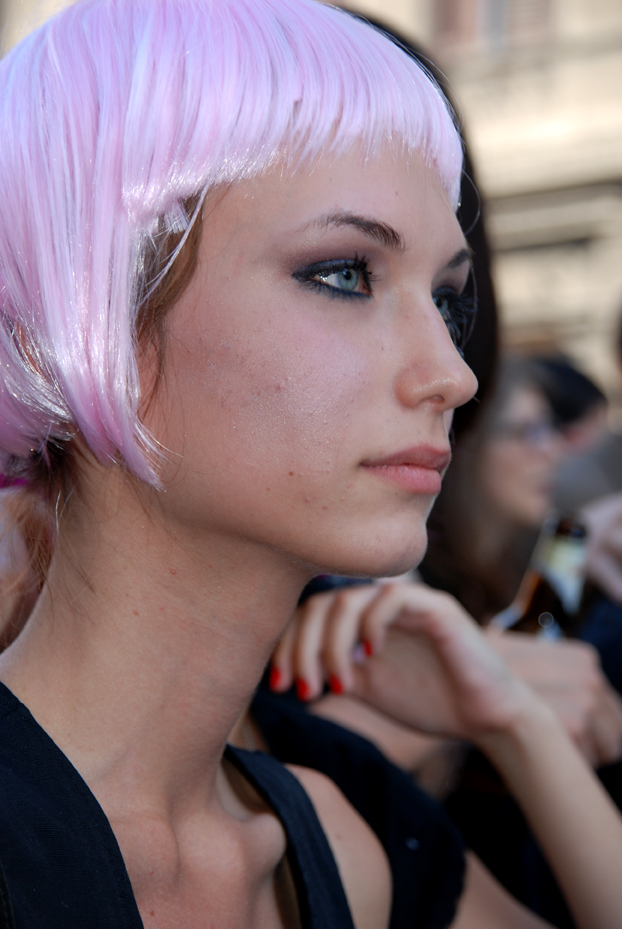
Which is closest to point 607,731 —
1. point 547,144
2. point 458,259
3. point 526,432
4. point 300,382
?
point 458,259

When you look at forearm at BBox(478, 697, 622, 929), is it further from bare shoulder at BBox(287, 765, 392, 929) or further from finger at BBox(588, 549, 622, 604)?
finger at BBox(588, 549, 622, 604)

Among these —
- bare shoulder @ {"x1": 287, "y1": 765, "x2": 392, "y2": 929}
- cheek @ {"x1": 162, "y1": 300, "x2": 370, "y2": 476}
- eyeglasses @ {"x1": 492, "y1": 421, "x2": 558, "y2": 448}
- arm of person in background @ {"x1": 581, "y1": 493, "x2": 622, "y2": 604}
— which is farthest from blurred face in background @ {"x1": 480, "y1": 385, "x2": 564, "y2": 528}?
cheek @ {"x1": 162, "y1": 300, "x2": 370, "y2": 476}

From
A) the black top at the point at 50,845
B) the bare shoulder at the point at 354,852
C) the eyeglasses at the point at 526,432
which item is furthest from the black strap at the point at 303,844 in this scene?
the eyeglasses at the point at 526,432

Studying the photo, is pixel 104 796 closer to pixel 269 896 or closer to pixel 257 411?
pixel 269 896

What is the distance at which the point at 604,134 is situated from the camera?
388 inches

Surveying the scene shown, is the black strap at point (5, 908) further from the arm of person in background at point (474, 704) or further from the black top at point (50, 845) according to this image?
the arm of person in background at point (474, 704)

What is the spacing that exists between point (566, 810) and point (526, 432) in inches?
93.0

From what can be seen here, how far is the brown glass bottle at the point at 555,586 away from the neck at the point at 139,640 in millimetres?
1532

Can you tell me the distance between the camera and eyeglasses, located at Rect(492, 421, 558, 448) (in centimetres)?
391

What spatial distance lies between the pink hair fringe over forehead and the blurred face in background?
103 inches

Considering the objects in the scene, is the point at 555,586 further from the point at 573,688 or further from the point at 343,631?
the point at 343,631

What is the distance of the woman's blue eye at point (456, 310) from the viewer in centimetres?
155

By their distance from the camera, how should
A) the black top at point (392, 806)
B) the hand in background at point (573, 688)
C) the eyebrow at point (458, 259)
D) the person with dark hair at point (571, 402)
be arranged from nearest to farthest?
the eyebrow at point (458, 259)
the black top at point (392, 806)
the hand in background at point (573, 688)
the person with dark hair at point (571, 402)

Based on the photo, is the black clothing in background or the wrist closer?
the wrist
